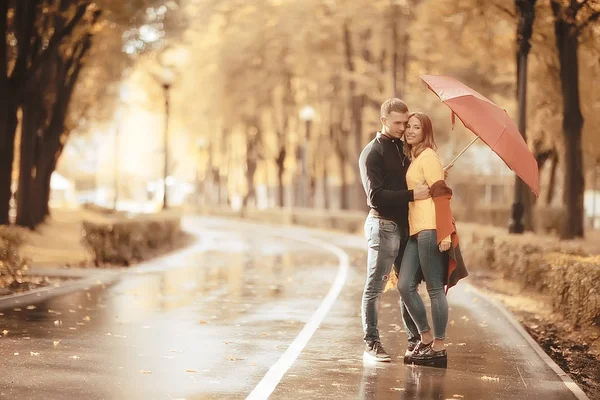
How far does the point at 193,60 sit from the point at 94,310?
154 ft

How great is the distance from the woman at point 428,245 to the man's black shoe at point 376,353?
20cm

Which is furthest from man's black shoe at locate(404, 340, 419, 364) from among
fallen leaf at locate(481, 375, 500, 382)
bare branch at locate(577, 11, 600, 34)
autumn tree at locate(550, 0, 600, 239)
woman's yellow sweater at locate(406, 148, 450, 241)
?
autumn tree at locate(550, 0, 600, 239)

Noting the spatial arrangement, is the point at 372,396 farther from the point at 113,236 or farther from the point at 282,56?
the point at 282,56

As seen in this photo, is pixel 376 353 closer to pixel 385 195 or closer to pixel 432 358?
pixel 432 358

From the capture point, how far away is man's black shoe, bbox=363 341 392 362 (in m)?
9.66

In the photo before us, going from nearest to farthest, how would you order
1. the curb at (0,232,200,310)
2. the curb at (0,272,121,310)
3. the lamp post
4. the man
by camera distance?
the man < the curb at (0,272,121,310) < the curb at (0,232,200,310) < the lamp post

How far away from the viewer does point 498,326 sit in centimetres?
1315

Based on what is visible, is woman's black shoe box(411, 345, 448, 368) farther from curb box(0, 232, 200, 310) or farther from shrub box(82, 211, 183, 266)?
shrub box(82, 211, 183, 266)

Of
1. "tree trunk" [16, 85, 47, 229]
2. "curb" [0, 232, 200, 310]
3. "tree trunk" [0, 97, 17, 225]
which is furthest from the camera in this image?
"tree trunk" [16, 85, 47, 229]

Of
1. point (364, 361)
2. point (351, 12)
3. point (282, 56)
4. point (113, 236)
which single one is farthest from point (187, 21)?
point (364, 361)

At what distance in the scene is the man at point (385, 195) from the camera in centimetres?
950

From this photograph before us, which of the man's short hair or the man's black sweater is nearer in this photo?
the man's black sweater

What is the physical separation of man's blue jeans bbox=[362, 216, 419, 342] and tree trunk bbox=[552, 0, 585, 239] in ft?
49.8

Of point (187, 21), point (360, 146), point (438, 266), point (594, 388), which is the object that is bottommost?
point (594, 388)
